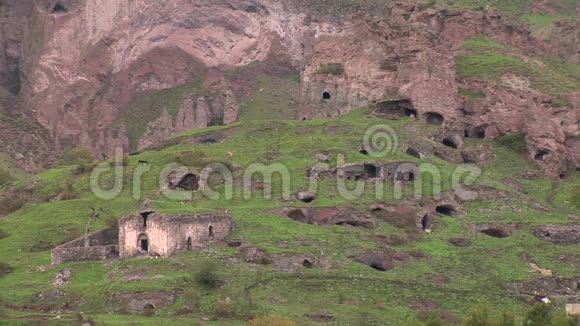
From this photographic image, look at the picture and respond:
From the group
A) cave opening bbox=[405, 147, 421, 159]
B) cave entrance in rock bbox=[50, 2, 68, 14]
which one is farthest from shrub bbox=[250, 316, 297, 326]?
cave entrance in rock bbox=[50, 2, 68, 14]

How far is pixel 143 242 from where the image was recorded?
80062 mm

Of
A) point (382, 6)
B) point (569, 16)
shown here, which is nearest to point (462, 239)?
point (382, 6)

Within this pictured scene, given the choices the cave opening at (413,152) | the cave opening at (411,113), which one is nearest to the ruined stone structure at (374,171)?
the cave opening at (413,152)

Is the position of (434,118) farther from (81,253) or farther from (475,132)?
(81,253)

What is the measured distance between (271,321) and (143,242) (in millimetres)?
15531

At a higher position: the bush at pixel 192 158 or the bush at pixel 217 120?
the bush at pixel 217 120

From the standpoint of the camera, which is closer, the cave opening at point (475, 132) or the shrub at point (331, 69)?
the cave opening at point (475, 132)

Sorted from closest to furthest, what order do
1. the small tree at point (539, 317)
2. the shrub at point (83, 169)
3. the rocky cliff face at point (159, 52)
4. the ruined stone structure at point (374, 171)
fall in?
the small tree at point (539, 317), the ruined stone structure at point (374, 171), the shrub at point (83, 169), the rocky cliff face at point (159, 52)

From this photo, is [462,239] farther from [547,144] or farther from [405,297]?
[547,144]

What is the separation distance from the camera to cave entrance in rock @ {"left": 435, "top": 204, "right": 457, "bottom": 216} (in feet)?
292

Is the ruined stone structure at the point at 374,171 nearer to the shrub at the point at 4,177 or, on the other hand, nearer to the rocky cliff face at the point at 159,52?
the rocky cliff face at the point at 159,52

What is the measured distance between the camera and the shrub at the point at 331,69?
10644 centimetres

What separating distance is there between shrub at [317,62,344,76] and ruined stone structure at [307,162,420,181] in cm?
1516

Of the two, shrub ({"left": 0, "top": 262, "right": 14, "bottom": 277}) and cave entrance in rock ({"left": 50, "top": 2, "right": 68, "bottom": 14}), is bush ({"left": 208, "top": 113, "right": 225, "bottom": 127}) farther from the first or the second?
shrub ({"left": 0, "top": 262, "right": 14, "bottom": 277})
